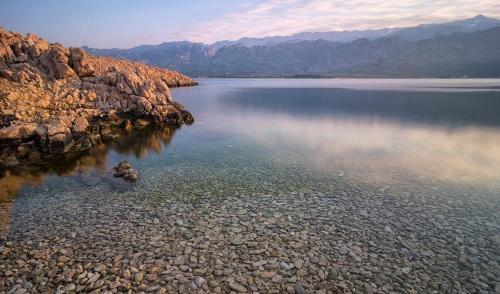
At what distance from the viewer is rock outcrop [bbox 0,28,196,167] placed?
2914 centimetres

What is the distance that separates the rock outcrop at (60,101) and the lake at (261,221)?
4.22 m

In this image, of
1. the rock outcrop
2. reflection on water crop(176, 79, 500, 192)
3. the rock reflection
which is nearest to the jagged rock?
the rock reflection

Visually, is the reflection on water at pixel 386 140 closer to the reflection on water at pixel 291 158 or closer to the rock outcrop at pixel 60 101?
the reflection on water at pixel 291 158

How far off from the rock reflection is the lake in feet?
0.75

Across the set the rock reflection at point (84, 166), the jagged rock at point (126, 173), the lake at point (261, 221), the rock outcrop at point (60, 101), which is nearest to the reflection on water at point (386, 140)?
the lake at point (261, 221)

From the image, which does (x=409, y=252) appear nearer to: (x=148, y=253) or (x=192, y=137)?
(x=148, y=253)

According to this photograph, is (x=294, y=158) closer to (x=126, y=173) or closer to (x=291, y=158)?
Answer: (x=291, y=158)

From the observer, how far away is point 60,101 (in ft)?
137

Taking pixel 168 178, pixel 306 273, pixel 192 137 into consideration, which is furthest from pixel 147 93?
pixel 306 273

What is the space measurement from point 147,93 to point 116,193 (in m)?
37.4

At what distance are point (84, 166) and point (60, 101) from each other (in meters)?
21.2

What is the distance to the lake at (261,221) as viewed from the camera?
11492 millimetres

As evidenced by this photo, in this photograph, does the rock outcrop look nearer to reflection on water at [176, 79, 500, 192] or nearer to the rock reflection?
the rock reflection

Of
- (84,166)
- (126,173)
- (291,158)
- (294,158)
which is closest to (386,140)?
(294,158)
